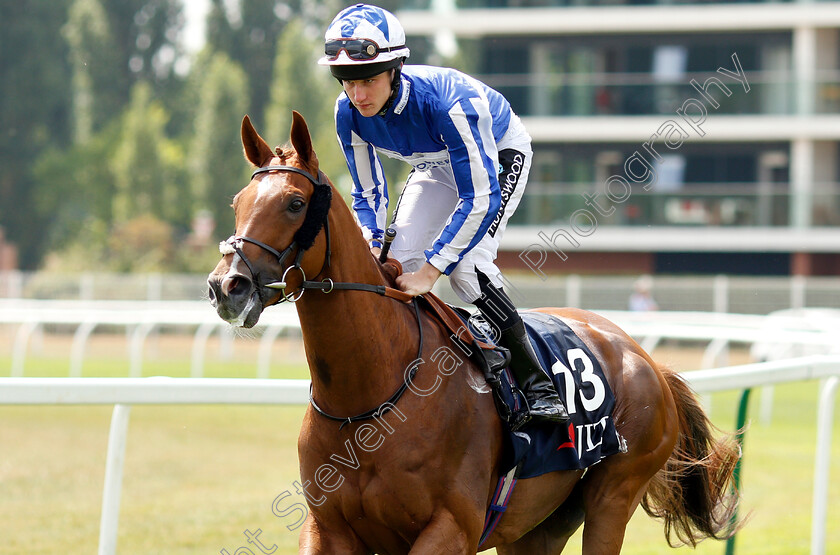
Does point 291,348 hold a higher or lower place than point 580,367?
lower

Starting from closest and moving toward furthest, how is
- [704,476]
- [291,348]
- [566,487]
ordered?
[566,487] → [704,476] → [291,348]

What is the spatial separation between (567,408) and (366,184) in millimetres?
977

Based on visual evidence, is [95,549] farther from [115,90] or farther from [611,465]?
[115,90]

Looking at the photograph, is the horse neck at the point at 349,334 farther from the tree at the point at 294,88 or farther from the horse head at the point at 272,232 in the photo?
the tree at the point at 294,88

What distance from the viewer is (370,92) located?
298 cm

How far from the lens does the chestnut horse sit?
2574 millimetres

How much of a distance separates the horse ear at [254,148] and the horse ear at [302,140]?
0.29 feet

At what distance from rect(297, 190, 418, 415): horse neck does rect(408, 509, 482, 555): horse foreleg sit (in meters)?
0.36

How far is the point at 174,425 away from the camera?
32.7 feet

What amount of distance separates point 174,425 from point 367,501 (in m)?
7.52

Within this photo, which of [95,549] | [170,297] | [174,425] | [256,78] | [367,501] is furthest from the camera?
[256,78]

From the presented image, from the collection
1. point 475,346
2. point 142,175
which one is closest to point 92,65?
point 142,175

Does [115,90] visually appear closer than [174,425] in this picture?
No

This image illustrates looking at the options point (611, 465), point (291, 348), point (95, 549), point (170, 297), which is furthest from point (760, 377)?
point (170, 297)
